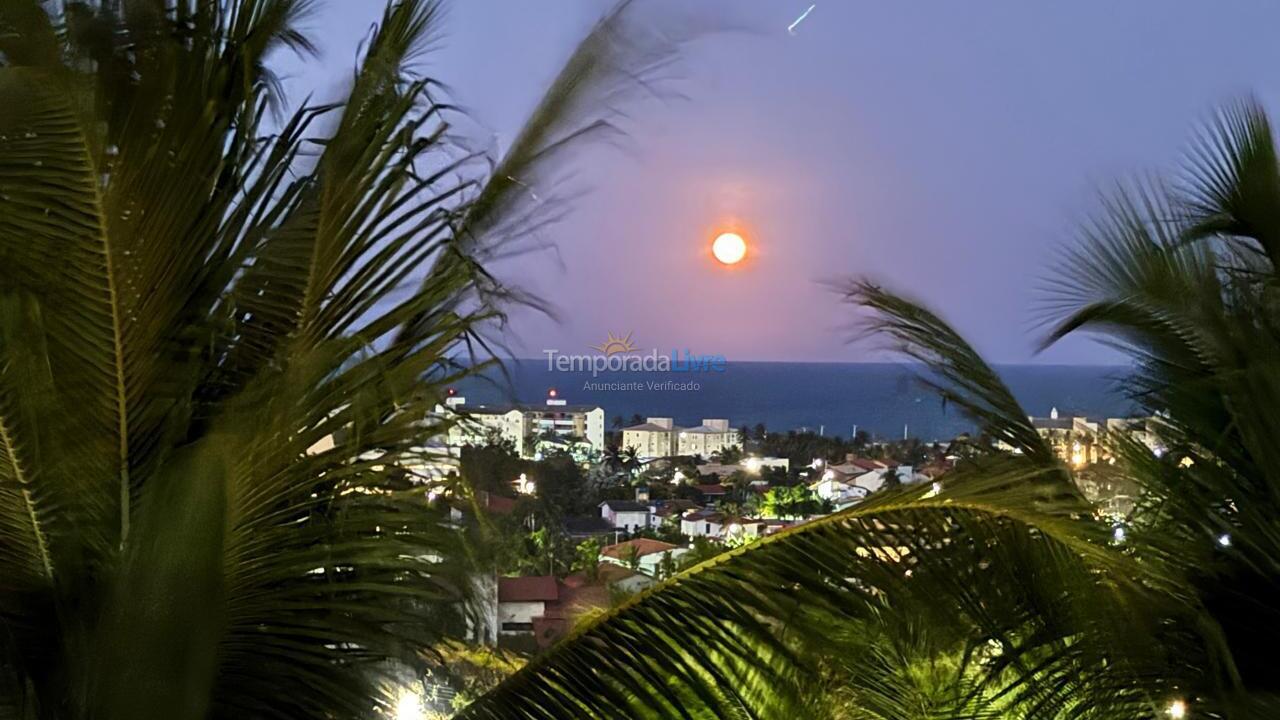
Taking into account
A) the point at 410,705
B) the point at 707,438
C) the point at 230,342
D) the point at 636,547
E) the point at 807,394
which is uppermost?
the point at 230,342

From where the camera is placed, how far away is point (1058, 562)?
1519 millimetres

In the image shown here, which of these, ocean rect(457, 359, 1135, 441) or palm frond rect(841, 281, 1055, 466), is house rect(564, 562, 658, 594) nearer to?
ocean rect(457, 359, 1135, 441)

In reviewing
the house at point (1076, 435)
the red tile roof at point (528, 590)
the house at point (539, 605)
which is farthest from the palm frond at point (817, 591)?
the house at point (1076, 435)

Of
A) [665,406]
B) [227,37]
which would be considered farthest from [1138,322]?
[227,37]

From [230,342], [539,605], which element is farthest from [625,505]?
[230,342]

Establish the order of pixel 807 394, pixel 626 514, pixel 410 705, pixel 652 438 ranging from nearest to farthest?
1. pixel 410 705
2. pixel 626 514
3. pixel 652 438
4. pixel 807 394

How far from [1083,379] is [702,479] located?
151cm

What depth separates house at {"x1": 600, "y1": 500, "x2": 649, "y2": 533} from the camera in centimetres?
279

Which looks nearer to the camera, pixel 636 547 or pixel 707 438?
pixel 636 547

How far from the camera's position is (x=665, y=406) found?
3.45 m

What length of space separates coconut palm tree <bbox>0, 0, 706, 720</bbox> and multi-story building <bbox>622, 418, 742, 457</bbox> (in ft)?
3.69

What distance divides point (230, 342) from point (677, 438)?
1.71 metres

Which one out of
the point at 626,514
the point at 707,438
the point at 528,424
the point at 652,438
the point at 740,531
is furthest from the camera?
the point at 707,438

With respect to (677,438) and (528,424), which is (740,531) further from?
(677,438)
